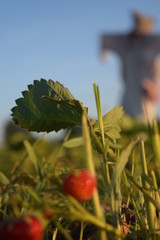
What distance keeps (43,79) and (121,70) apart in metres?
12.2

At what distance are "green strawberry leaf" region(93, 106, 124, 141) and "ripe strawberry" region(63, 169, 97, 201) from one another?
427 mm

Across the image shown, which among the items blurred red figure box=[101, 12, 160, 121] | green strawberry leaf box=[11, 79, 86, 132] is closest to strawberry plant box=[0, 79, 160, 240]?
green strawberry leaf box=[11, 79, 86, 132]

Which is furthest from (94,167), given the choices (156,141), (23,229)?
(23,229)

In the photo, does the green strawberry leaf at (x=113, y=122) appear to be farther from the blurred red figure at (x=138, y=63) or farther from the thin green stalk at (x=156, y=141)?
the blurred red figure at (x=138, y=63)

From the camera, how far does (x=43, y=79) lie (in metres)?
0.81

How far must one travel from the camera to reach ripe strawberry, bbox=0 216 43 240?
0.30m

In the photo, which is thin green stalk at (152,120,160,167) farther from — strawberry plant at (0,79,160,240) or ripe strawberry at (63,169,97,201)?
ripe strawberry at (63,169,97,201)

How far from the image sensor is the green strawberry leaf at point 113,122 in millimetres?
789

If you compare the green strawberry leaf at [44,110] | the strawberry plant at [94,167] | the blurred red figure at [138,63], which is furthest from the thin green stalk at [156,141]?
the blurred red figure at [138,63]

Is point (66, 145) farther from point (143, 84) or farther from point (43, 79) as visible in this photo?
A: point (143, 84)

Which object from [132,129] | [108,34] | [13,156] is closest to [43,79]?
[13,156]

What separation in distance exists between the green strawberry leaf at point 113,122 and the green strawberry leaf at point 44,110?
0.05 metres

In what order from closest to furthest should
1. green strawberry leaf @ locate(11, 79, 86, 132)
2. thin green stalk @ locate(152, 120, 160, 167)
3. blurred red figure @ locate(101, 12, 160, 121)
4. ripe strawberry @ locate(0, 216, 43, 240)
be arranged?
ripe strawberry @ locate(0, 216, 43, 240) → thin green stalk @ locate(152, 120, 160, 167) → green strawberry leaf @ locate(11, 79, 86, 132) → blurred red figure @ locate(101, 12, 160, 121)

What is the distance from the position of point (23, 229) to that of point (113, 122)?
52 centimetres
